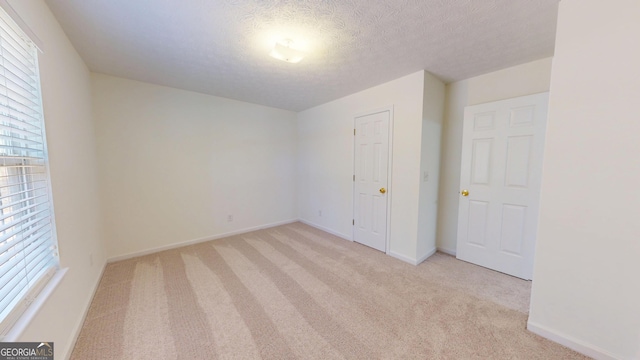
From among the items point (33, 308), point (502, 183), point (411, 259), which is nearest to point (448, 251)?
point (411, 259)

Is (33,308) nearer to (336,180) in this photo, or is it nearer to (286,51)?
(286,51)

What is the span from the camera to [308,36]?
187cm

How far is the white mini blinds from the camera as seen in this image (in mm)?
1052

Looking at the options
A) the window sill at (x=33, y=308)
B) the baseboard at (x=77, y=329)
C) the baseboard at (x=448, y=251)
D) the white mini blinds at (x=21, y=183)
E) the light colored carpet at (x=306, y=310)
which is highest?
the white mini blinds at (x=21, y=183)

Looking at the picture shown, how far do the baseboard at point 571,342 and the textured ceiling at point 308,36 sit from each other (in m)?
2.32

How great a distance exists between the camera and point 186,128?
10.8ft

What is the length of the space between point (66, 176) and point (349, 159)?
311 cm

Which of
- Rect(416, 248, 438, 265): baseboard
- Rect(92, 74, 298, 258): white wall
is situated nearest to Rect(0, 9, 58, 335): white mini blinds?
Rect(92, 74, 298, 258): white wall

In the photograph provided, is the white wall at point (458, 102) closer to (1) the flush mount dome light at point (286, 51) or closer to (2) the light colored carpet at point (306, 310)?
(2) the light colored carpet at point (306, 310)

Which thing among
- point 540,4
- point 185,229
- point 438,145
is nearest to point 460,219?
point 438,145

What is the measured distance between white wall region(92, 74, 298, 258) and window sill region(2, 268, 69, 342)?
66.0 inches

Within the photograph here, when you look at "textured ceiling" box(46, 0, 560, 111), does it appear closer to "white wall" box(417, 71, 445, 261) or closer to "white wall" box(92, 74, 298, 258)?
"white wall" box(417, 71, 445, 261)

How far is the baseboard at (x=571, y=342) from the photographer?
1.42 m

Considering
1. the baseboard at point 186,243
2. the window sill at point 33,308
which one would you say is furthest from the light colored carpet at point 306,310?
the window sill at point 33,308
